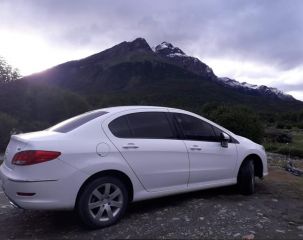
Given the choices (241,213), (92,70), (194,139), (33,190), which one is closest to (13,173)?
(33,190)

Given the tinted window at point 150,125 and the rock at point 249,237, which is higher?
the tinted window at point 150,125

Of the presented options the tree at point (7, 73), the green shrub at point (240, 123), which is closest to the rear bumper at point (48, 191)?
the green shrub at point (240, 123)

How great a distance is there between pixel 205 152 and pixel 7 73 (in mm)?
36644

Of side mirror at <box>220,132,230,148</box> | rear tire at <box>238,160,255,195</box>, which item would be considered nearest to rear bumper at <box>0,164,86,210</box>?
side mirror at <box>220,132,230,148</box>

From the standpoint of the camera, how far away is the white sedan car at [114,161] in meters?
5.00

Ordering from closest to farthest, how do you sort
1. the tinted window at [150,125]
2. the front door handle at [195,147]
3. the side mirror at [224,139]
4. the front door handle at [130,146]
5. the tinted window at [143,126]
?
1. the front door handle at [130,146]
2. the tinted window at [143,126]
3. the tinted window at [150,125]
4. the front door handle at [195,147]
5. the side mirror at [224,139]

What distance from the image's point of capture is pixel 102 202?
5.27m

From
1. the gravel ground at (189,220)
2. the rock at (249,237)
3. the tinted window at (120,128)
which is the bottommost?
the rock at (249,237)

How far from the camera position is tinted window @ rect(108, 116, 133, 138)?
564 cm

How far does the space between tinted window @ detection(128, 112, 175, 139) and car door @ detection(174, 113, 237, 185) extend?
0.28m

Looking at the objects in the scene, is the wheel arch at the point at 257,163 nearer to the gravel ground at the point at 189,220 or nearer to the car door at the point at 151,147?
the gravel ground at the point at 189,220

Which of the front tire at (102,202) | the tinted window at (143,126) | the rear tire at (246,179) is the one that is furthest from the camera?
the rear tire at (246,179)

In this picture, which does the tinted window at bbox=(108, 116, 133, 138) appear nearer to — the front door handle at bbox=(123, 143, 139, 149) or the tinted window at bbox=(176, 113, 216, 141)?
the front door handle at bbox=(123, 143, 139, 149)

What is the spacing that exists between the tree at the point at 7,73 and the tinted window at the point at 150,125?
35569 millimetres
